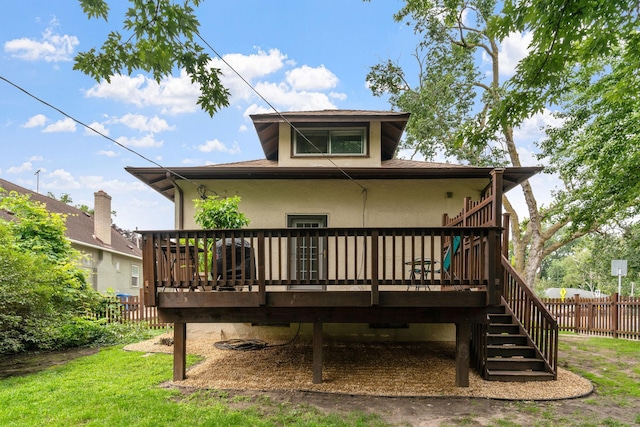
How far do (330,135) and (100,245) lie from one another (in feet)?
45.1

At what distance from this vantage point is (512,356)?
233 inches

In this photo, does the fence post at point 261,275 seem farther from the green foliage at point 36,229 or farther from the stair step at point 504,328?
the green foliage at point 36,229

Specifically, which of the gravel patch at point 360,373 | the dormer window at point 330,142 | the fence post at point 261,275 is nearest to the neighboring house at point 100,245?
the gravel patch at point 360,373

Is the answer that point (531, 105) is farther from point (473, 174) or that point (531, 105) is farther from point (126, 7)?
point (126, 7)

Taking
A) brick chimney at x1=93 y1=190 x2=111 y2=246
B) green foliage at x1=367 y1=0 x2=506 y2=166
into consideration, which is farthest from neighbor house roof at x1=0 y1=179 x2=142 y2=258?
green foliage at x1=367 y1=0 x2=506 y2=166

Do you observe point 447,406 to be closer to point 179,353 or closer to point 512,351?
point 512,351

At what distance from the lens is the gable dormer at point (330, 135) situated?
827 centimetres

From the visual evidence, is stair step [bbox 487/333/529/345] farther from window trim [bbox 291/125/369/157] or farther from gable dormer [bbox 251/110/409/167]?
window trim [bbox 291/125/369/157]

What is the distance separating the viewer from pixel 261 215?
25.9ft

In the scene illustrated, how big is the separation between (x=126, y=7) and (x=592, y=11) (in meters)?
4.55

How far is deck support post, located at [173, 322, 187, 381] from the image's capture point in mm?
5258

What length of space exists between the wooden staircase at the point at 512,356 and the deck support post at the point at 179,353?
4633 mm

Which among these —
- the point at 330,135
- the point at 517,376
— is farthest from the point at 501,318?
the point at 330,135

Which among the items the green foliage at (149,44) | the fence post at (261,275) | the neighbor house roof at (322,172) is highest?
the green foliage at (149,44)
